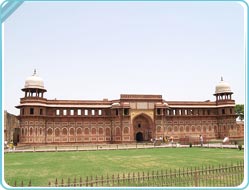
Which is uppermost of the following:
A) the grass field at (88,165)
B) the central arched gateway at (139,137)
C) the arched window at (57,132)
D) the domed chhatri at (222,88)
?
the domed chhatri at (222,88)

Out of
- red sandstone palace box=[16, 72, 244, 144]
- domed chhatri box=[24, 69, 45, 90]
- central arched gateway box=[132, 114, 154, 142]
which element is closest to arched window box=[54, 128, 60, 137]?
red sandstone palace box=[16, 72, 244, 144]

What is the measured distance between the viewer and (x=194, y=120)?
41.8 meters

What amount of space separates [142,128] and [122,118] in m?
3.86

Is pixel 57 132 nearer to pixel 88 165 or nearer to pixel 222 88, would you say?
pixel 88 165

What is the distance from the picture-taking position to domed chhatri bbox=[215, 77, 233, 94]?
139 feet

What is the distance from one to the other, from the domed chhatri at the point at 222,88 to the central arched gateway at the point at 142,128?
453 inches

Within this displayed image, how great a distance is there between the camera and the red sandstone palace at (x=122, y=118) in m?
36.0

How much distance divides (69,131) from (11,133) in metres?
7.87

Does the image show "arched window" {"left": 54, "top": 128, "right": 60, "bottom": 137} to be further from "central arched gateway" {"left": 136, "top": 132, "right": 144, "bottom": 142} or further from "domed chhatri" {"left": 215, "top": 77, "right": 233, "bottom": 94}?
"domed chhatri" {"left": 215, "top": 77, "right": 233, "bottom": 94}

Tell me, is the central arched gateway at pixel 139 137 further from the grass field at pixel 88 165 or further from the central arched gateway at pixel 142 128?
the grass field at pixel 88 165

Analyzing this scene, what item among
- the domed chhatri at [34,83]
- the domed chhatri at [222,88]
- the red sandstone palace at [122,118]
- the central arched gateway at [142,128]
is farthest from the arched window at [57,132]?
the domed chhatri at [222,88]

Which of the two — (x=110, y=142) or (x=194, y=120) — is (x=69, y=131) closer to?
(x=110, y=142)

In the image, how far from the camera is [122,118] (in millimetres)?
38094

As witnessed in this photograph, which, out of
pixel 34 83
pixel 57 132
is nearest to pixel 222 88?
pixel 57 132
